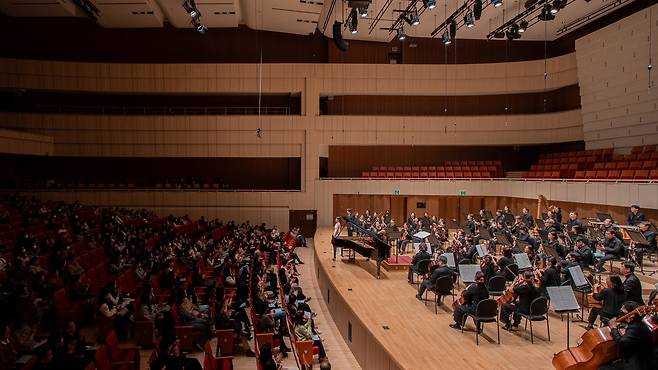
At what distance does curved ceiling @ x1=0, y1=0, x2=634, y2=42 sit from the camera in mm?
16797

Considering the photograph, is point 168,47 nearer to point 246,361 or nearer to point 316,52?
point 316,52

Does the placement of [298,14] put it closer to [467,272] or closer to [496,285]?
[467,272]

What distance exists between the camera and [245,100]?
2145 centimetres

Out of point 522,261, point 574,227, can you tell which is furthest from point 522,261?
point 574,227

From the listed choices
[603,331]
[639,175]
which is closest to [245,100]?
[639,175]

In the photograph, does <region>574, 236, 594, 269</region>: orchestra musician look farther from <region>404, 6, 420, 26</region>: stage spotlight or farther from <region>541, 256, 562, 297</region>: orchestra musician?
<region>404, 6, 420, 26</region>: stage spotlight

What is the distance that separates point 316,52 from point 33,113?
37.6 ft

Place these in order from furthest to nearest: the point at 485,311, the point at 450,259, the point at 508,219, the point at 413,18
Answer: the point at 413,18, the point at 508,219, the point at 450,259, the point at 485,311

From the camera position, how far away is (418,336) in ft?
23.7

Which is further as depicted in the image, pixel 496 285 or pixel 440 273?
pixel 440 273

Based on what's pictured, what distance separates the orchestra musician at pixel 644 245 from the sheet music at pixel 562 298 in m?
3.45

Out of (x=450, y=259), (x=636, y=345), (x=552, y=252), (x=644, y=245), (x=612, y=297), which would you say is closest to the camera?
(x=636, y=345)

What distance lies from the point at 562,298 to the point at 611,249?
313cm

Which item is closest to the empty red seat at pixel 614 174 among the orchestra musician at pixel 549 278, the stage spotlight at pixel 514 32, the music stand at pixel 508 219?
the music stand at pixel 508 219
